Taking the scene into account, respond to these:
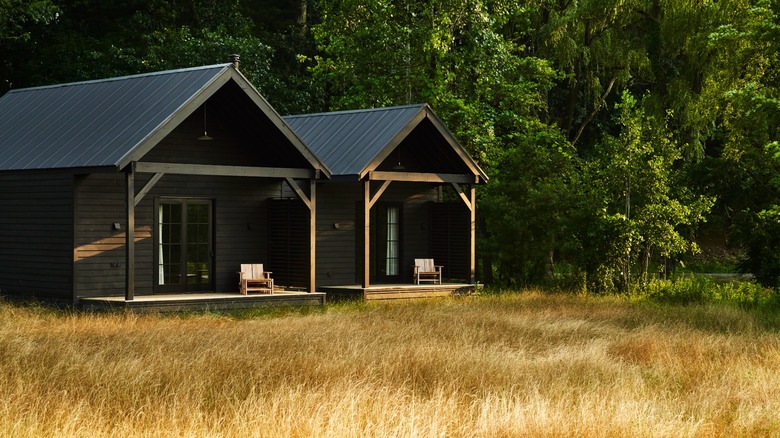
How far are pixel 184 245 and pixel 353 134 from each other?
4.92 meters

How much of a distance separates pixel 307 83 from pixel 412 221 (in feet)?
37.0

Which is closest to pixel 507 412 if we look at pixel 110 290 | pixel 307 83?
pixel 110 290

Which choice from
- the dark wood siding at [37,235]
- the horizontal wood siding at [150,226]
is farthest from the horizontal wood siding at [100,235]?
the dark wood siding at [37,235]

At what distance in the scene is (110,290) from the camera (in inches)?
822

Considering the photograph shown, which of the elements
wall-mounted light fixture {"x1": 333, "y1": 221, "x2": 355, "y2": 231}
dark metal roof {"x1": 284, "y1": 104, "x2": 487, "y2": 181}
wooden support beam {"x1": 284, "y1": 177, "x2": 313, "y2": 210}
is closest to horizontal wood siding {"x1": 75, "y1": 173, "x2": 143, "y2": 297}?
wooden support beam {"x1": 284, "y1": 177, "x2": 313, "y2": 210}

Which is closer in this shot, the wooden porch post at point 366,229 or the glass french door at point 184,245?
the glass french door at point 184,245

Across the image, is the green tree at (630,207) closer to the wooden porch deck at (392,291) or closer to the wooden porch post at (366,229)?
the wooden porch deck at (392,291)

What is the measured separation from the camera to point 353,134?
2520 cm

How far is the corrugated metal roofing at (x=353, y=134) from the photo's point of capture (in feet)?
78.1

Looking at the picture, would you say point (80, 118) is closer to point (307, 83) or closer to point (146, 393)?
point (146, 393)

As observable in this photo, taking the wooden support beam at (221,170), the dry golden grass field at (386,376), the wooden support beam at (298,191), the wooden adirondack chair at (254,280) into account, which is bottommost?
the dry golden grass field at (386,376)

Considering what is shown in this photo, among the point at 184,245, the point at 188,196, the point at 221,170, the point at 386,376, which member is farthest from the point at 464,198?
the point at 386,376

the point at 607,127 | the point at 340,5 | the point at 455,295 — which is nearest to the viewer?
the point at 455,295

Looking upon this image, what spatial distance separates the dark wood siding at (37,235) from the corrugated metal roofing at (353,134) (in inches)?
227
